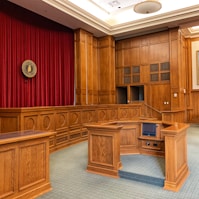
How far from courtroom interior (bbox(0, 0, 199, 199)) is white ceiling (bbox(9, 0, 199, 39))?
38 millimetres

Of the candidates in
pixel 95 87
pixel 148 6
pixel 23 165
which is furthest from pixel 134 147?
pixel 95 87

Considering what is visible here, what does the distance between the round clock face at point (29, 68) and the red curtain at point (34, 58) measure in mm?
132

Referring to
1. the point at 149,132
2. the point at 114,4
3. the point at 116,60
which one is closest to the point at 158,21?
the point at 114,4

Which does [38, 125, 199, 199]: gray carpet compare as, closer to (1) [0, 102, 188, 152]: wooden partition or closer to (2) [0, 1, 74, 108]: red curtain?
(1) [0, 102, 188, 152]: wooden partition

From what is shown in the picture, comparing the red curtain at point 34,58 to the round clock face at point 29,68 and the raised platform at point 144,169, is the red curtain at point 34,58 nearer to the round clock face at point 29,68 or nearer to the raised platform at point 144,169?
the round clock face at point 29,68

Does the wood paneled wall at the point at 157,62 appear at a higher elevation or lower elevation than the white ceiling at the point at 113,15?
lower

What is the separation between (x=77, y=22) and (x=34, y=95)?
335 cm

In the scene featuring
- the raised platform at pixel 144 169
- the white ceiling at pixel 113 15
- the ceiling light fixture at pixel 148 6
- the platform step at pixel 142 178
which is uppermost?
the white ceiling at pixel 113 15

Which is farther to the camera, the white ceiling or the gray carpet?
the white ceiling

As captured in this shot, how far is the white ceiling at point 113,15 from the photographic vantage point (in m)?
6.84

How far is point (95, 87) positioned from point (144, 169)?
6.23 meters

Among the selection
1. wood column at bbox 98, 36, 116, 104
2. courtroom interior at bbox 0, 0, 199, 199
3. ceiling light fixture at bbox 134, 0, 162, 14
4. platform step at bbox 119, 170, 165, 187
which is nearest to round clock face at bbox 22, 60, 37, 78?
courtroom interior at bbox 0, 0, 199, 199

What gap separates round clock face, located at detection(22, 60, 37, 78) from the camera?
21.6ft

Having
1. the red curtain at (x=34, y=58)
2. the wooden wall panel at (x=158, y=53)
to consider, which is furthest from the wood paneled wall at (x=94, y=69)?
the wooden wall panel at (x=158, y=53)
